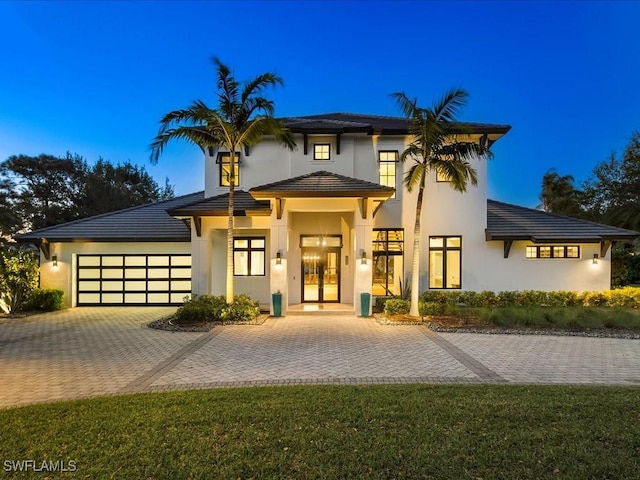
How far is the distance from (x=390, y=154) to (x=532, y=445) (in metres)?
12.8

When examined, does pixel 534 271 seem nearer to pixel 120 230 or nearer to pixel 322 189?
pixel 322 189

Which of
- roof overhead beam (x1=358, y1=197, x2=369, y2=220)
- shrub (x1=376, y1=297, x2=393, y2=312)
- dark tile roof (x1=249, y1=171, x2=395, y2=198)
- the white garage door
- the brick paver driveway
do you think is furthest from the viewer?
the white garage door

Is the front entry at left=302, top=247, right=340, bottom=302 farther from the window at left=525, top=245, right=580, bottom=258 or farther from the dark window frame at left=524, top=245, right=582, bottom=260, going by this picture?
the window at left=525, top=245, right=580, bottom=258

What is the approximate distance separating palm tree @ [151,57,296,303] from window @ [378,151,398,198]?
500cm

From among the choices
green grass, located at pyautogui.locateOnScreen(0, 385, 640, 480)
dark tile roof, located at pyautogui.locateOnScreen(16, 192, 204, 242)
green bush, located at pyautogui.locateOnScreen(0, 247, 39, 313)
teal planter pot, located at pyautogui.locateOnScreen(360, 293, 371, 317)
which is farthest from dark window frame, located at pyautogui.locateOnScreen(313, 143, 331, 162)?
green bush, located at pyautogui.locateOnScreen(0, 247, 39, 313)

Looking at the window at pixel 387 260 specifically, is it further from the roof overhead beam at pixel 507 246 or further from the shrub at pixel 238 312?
the shrub at pixel 238 312

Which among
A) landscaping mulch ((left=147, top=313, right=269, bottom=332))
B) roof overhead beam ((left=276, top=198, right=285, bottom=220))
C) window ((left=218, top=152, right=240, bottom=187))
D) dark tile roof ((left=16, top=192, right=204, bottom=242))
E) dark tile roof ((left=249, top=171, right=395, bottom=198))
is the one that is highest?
window ((left=218, top=152, right=240, bottom=187))

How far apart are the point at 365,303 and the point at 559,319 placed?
5.89 meters

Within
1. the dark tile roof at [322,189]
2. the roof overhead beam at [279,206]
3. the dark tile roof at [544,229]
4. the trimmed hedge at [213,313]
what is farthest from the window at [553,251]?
the trimmed hedge at [213,313]

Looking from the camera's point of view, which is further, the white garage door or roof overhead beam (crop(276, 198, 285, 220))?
the white garage door

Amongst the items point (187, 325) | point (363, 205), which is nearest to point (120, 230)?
point (187, 325)

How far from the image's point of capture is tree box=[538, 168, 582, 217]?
2933cm

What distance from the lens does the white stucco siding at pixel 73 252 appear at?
14945 mm

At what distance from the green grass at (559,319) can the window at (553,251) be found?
390cm
